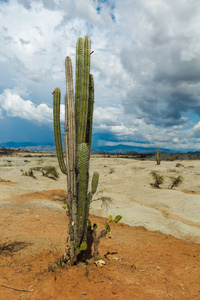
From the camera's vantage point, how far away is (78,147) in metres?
4.85

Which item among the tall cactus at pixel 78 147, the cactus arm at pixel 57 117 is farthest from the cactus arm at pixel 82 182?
the cactus arm at pixel 57 117

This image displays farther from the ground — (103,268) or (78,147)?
(78,147)

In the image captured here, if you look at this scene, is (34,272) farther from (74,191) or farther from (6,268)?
(74,191)

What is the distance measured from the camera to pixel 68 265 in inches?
183

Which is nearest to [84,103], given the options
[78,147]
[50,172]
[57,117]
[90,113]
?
[90,113]

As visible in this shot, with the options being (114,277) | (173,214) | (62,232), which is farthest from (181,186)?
(114,277)

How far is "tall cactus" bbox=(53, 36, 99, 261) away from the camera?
4785mm

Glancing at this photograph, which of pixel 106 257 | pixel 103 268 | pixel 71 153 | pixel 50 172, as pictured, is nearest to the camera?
pixel 103 268

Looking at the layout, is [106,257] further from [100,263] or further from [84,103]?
[84,103]

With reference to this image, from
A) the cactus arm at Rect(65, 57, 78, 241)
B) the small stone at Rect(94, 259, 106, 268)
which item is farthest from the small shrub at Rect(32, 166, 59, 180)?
the small stone at Rect(94, 259, 106, 268)

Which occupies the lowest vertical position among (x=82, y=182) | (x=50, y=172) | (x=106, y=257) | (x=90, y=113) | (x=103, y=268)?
(x=106, y=257)

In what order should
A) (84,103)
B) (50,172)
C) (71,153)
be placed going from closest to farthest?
(71,153)
(84,103)
(50,172)

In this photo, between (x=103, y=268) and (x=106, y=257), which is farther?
(x=106, y=257)

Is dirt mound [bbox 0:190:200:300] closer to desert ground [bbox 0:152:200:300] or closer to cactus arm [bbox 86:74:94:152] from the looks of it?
desert ground [bbox 0:152:200:300]
